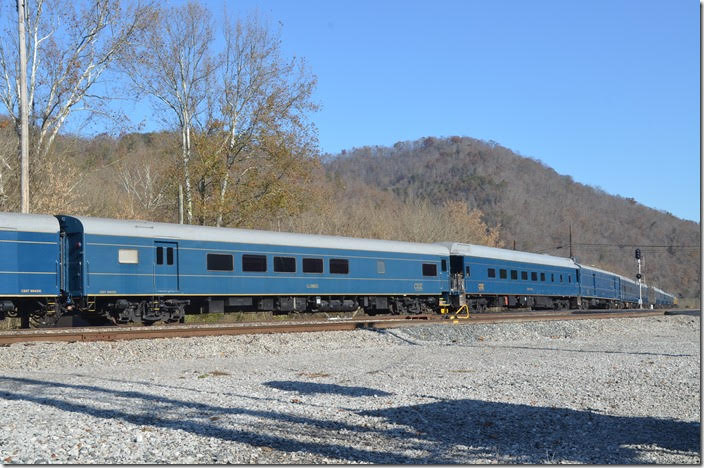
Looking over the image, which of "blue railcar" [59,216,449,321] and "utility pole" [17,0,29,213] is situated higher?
"utility pole" [17,0,29,213]

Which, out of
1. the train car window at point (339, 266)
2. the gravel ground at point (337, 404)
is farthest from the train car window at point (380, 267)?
the gravel ground at point (337, 404)

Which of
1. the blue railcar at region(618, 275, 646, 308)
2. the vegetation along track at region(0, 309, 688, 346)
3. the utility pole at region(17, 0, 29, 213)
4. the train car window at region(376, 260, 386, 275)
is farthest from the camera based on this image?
the blue railcar at region(618, 275, 646, 308)

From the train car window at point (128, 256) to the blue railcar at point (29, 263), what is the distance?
157 cm

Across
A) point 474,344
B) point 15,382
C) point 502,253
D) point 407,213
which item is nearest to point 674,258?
point 407,213

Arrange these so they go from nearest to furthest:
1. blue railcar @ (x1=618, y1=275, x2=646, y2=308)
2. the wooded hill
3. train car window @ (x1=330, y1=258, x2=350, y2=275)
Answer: train car window @ (x1=330, y1=258, x2=350, y2=275) < the wooded hill < blue railcar @ (x1=618, y1=275, x2=646, y2=308)

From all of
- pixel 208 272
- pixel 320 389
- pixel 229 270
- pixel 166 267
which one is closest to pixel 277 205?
pixel 229 270

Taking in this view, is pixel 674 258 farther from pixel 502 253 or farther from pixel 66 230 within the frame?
pixel 66 230

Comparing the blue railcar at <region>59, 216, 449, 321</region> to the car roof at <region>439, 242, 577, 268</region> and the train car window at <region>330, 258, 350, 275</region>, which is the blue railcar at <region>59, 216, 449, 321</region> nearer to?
the train car window at <region>330, 258, 350, 275</region>

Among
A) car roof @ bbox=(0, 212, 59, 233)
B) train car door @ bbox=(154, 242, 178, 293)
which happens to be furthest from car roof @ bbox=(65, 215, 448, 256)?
car roof @ bbox=(0, 212, 59, 233)

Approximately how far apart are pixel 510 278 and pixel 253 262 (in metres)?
17.3

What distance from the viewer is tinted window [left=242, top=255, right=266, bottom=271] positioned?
77.4 feet

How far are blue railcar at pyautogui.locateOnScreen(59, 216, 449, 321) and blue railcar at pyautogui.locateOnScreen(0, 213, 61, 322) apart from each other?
0.47m

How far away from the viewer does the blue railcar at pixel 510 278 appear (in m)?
32.9

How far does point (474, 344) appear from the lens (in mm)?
19766
